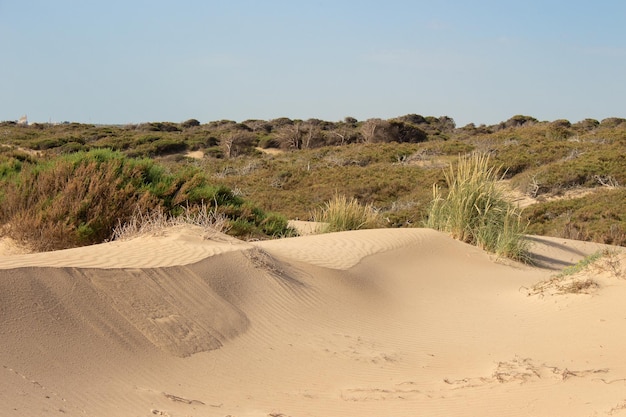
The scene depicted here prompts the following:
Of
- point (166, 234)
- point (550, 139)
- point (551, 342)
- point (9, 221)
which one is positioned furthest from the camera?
point (550, 139)

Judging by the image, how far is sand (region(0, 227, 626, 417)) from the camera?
5453 mm

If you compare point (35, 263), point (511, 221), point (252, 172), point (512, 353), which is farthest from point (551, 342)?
point (252, 172)

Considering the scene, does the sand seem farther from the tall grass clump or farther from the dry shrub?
the tall grass clump

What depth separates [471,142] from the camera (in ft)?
141

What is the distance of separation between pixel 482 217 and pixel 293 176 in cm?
2139

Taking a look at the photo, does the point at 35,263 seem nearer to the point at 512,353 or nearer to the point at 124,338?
the point at 124,338

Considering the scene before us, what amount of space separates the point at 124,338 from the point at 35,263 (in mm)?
1453

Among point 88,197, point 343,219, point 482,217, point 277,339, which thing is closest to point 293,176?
point 343,219

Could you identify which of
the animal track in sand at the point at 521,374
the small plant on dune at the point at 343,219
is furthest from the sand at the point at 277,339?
the small plant on dune at the point at 343,219

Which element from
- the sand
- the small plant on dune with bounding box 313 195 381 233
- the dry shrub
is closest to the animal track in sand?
the sand

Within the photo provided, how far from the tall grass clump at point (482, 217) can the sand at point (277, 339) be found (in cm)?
332

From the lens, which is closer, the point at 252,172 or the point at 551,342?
the point at 551,342

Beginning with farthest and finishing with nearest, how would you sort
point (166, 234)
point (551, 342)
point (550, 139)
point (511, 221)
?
point (550, 139) < point (511, 221) < point (166, 234) < point (551, 342)

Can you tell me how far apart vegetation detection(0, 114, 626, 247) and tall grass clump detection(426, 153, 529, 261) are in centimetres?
420
